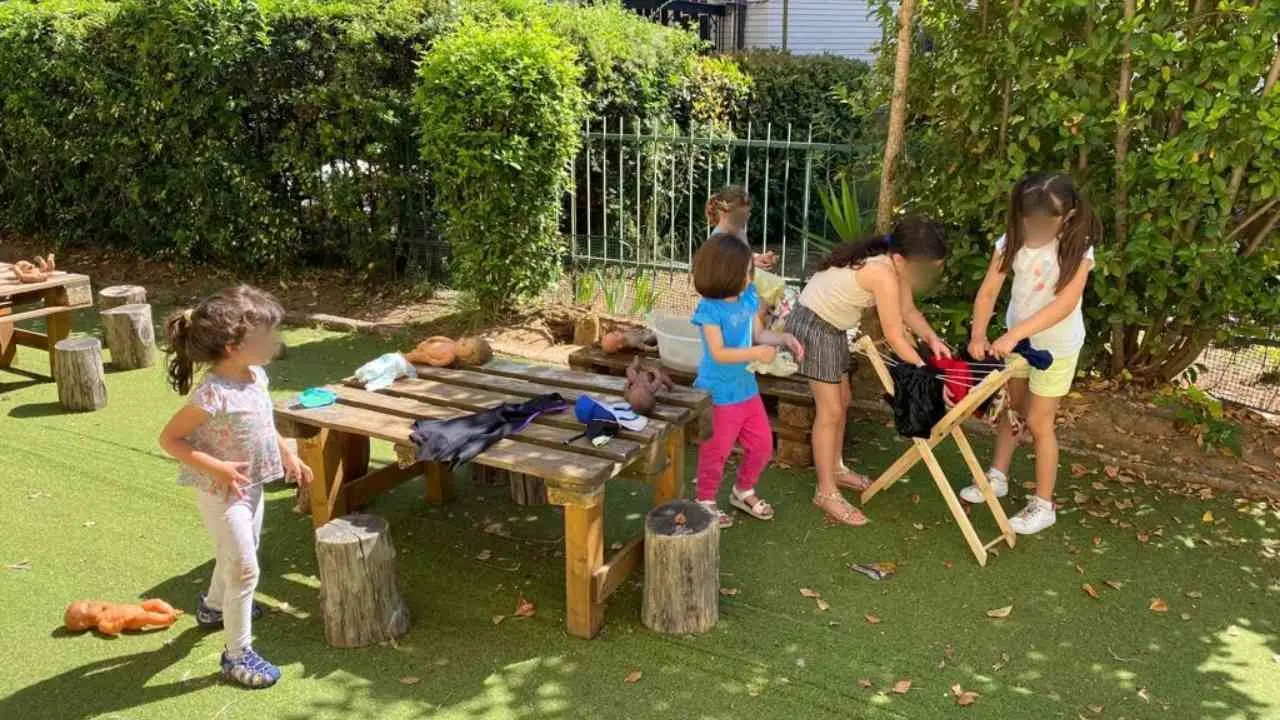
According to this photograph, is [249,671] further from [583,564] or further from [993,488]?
[993,488]

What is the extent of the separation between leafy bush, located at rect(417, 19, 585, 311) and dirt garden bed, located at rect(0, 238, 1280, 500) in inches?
18.0

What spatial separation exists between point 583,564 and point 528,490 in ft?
3.95

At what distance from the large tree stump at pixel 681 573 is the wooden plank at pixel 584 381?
672 millimetres

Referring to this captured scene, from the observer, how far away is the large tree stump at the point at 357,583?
3543mm

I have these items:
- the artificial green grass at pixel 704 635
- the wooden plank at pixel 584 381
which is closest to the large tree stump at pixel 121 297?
the artificial green grass at pixel 704 635

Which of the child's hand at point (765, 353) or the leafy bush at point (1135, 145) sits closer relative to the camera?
the child's hand at point (765, 353)

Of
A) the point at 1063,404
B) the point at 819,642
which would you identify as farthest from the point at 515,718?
the point at 1063,404

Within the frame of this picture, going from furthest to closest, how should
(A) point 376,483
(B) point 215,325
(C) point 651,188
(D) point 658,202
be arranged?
(D) point 658,202
(C) point 651,188
(A) point 376,483
(B) point 215,325

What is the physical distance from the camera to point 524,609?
3.88 metres

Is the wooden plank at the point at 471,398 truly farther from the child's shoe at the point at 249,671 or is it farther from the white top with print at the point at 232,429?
the child's shoe at the point at 249,671

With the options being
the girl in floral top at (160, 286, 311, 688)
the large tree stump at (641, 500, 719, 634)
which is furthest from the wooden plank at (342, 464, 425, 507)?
the large tree stump at (641, 500, 719, 634)

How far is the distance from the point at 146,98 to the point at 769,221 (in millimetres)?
6709

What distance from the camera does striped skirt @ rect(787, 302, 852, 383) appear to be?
15.3ft

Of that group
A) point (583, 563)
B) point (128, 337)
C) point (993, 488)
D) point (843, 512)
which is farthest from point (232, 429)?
point (128, 337)
